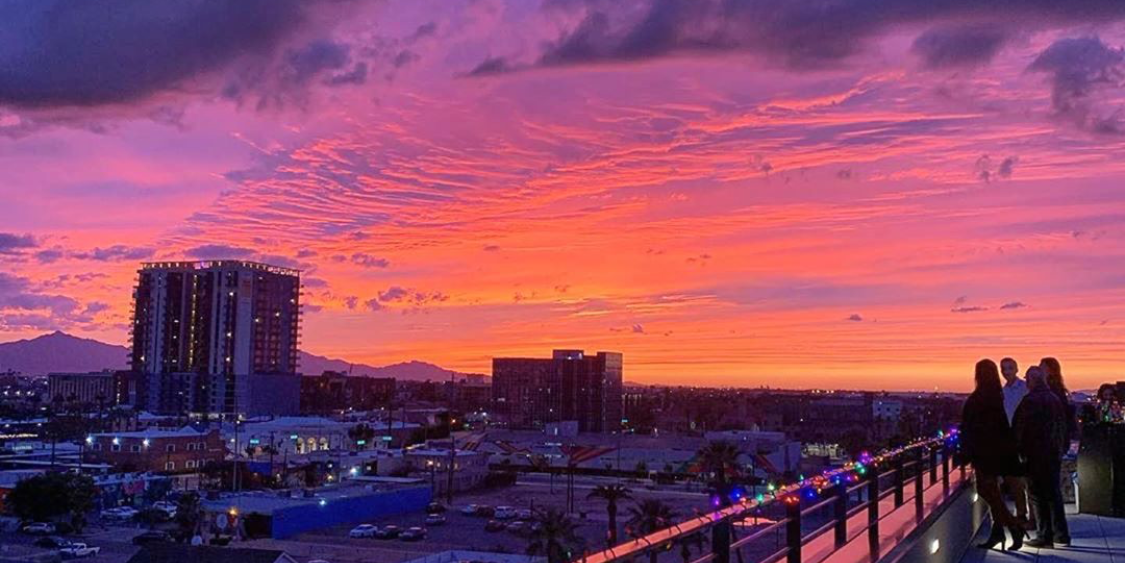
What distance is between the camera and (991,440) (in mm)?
6621

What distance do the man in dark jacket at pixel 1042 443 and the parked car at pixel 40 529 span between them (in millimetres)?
42359

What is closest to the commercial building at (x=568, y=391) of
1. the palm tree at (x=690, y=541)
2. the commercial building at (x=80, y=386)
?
the commercial building at (x=80, y=386)

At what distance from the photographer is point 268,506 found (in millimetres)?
40625

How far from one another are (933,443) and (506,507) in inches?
1634

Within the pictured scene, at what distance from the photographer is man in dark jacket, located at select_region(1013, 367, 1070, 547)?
6816 mm

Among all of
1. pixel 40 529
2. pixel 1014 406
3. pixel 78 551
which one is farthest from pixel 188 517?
pixel 1014 406

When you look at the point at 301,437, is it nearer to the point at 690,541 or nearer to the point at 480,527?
the point at 480,527

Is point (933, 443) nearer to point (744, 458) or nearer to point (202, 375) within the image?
point (744, 458)

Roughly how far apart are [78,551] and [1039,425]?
3505 cm

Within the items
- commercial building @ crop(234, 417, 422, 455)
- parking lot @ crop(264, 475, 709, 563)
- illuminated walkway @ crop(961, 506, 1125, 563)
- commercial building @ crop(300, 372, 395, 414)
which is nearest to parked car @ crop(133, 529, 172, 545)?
parking lot @ crop(264, 475, 709, 563)

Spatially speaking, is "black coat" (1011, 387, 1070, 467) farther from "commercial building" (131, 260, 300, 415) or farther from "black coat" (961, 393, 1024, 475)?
"commercial building" (131, 260, 300, 415)

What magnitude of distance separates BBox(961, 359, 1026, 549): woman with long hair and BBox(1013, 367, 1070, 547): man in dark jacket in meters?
0.28

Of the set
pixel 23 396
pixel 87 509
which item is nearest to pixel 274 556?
pixel 87 509

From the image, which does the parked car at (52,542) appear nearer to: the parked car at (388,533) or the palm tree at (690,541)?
the parked car at (388,533)
